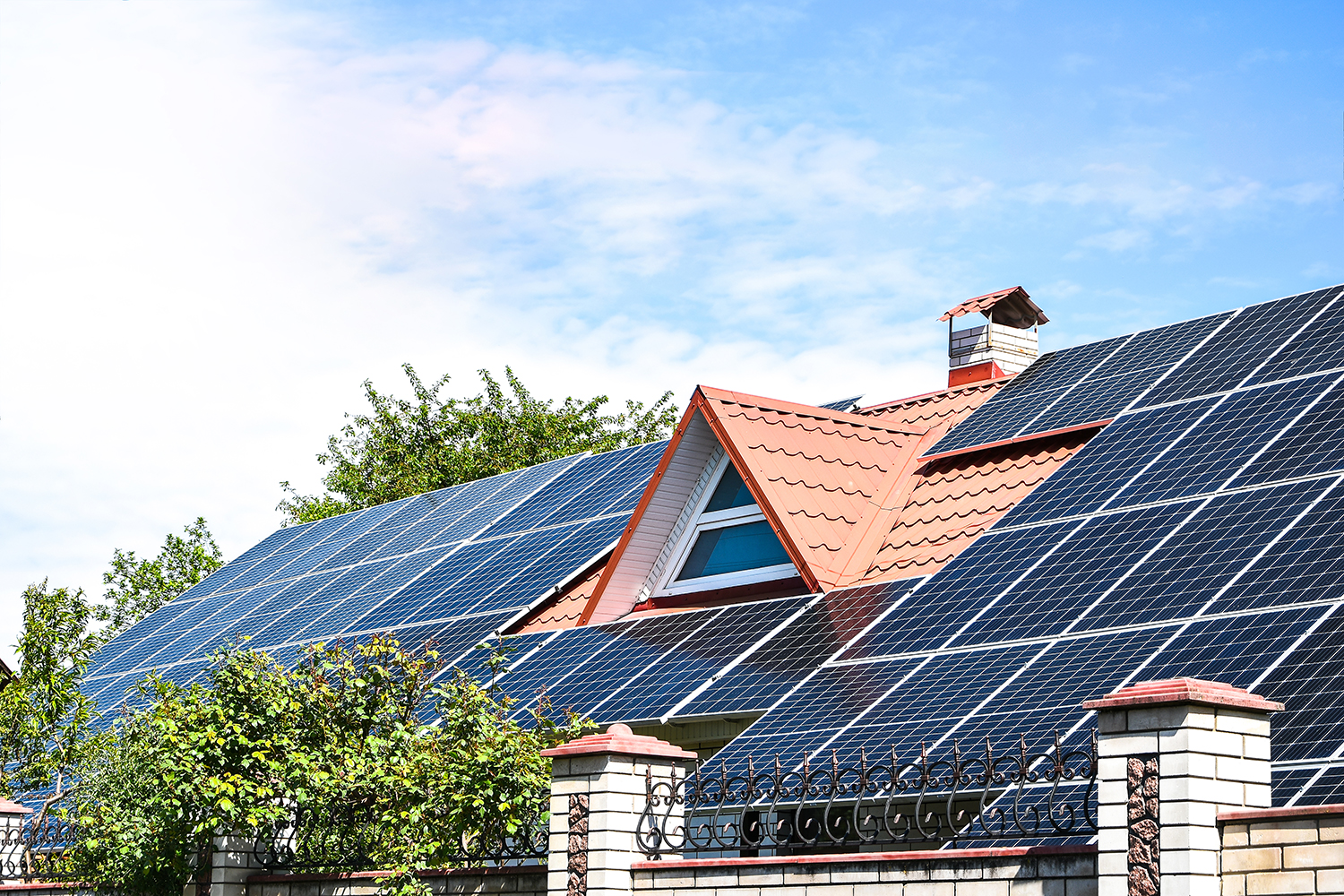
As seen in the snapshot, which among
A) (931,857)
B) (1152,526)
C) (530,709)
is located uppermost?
(1152,526)

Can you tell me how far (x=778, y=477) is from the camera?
20.6 metres

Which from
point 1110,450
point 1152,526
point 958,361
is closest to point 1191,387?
point 1110,450

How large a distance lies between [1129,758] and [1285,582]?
414 centimetres

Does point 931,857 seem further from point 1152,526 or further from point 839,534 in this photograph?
point 839,534

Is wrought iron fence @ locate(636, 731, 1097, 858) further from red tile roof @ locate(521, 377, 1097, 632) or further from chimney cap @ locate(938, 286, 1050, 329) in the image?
chimney cap @ locate(938, 286, 1050, 329)

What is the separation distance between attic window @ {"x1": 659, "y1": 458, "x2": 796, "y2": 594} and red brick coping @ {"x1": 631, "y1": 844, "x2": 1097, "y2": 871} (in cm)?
707

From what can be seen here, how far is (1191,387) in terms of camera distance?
63.6 ft

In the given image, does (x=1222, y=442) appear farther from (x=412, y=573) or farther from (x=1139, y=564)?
(x=412, y=573)

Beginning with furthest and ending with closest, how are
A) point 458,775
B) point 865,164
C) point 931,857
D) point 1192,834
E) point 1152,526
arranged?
point 865,164 → point 1152,526 → point 458,775 → point 931,857 → point 1192,834

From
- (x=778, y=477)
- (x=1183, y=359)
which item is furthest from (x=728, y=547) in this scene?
(x=1183, y=359)

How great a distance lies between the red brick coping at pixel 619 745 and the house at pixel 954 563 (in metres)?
1.28

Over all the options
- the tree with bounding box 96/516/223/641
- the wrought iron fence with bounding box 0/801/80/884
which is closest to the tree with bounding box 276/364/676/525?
the tree with bounding box 96/516/223/641

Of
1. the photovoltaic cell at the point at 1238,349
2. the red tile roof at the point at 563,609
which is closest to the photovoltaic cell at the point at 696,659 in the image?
the red tile roof at the point at 563,609

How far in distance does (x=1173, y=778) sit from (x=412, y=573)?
59.6 ft
